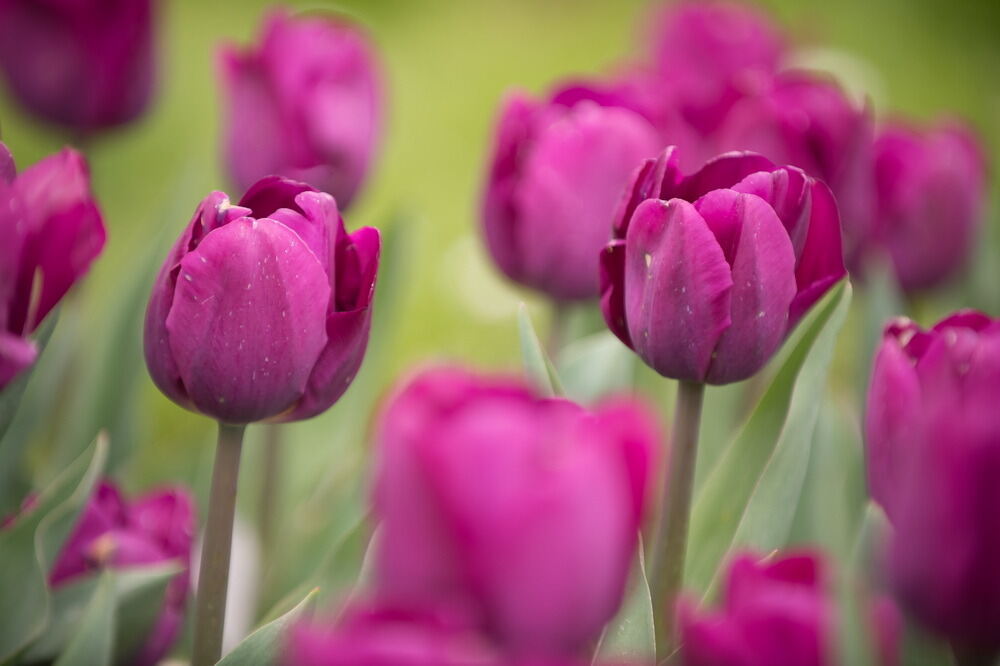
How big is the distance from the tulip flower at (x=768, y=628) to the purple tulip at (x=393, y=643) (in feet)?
0.25

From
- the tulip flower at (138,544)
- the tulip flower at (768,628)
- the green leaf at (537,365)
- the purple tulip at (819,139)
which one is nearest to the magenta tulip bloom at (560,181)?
the purple tulip at (819,139)

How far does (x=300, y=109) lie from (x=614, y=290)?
41 centimetres

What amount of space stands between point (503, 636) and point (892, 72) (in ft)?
8.54

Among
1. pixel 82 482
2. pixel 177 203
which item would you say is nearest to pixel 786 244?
pixel 82 482

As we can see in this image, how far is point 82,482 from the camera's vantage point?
61 centimetres

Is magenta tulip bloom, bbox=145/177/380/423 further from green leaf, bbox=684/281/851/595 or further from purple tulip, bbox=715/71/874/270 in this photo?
purple tulip, bbox=715/71/874/270

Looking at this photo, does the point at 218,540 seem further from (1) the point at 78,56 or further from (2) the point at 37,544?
(1) the point at 78,56

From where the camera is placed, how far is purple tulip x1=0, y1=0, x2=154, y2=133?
0.92 meters

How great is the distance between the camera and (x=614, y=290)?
0.57 metres

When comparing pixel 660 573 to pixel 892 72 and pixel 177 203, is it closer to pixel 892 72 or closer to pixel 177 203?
pixel 177 203

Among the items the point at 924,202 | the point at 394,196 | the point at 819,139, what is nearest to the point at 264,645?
the point at 819,139

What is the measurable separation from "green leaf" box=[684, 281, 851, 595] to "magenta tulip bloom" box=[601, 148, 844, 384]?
6 cm

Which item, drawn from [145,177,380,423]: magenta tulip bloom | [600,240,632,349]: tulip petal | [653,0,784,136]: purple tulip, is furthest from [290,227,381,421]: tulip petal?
[653,0,784,136]: purple tulip

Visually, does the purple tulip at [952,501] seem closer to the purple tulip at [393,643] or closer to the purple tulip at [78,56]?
the purple tulip at [393,643]
